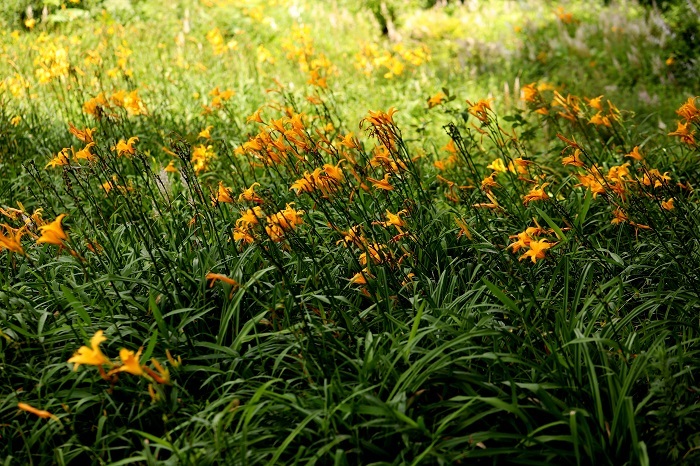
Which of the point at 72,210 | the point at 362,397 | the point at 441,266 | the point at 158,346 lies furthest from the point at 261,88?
the point at 362,397

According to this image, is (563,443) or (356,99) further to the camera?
(356,99)

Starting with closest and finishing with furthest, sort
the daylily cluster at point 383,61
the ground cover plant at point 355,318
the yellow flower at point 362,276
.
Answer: the ground cover plant at point 355,318
the yellow flower at point 362,276
the daylily cluster at point 383,61

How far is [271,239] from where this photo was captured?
8.57 ft

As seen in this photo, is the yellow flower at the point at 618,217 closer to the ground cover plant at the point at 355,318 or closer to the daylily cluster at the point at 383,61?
the ground cover plant at the point at 355,318

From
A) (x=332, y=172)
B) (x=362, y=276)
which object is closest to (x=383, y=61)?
(x=332, y=172)

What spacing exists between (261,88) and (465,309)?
4.97 metres

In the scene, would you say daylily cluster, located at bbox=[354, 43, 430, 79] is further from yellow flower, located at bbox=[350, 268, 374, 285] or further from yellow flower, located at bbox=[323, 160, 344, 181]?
yellow flower, located at bbox=[350, 268, 374, 285]

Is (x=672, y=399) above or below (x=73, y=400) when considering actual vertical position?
below

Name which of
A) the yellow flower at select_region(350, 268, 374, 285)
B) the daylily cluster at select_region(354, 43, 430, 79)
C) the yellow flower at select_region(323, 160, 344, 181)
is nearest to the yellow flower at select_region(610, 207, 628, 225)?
the yellow flower at select_region(350, 268, 374, 285)

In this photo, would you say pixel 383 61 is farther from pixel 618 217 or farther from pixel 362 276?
pixel 362 276

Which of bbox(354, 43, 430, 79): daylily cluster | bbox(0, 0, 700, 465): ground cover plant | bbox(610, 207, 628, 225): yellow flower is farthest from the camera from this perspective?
bbox(354, 43, 430, 79): daylily cluster

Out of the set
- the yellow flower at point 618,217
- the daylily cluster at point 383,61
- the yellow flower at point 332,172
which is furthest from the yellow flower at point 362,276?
the daylily cluster at point 383,61

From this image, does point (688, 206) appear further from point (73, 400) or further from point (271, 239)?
point (73, 400)

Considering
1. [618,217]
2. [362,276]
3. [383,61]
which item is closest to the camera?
[362,276]
